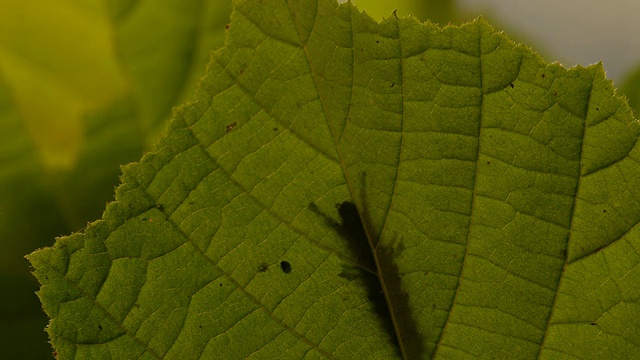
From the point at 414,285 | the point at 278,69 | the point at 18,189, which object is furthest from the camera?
the point at 18,189

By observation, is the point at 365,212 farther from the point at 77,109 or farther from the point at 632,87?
the point at 632,87

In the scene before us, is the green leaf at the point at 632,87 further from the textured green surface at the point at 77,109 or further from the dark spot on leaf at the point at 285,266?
the dark spot on leaf at the point at 285,266

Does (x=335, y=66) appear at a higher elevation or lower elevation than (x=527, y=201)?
higher

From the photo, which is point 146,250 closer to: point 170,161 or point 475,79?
point 170,161

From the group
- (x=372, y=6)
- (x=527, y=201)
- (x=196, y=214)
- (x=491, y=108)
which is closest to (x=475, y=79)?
(x=491, y=108)

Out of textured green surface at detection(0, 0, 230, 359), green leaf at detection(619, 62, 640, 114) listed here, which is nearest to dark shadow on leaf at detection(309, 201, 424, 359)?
textured green surface at detection(0, 0, 230, 359)

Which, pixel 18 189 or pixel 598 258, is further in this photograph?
pixel 18 189

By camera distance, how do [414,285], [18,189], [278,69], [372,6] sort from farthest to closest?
[372,6], [18,189], [414,285], [278,69]
